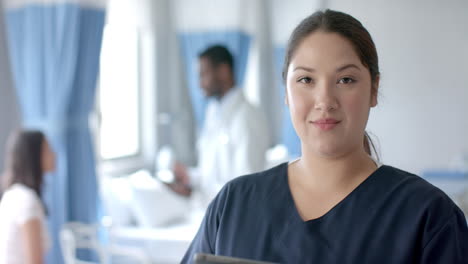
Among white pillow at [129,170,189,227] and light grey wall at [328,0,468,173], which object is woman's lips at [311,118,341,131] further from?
light grey wall at [328,0,468,173]

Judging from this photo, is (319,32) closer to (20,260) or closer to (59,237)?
(20,260)

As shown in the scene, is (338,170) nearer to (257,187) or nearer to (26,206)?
(257,187)

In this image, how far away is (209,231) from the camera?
0.97 meters

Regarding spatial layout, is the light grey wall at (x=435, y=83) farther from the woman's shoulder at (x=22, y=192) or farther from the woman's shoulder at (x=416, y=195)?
the woman's shoulder at (x=416, y=195)

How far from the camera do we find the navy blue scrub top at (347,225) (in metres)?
0.79

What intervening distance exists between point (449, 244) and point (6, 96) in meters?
2.35

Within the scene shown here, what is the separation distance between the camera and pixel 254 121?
8.57ft

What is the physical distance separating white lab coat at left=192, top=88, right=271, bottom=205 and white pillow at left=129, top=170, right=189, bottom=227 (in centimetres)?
26

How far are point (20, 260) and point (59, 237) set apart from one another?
0.83m

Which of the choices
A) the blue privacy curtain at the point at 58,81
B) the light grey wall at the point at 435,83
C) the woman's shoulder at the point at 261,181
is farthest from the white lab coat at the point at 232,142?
the light grey wall at the point at 435,83

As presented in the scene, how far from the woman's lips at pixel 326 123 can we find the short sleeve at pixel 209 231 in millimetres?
246

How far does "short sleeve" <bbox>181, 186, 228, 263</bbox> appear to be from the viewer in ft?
3.17

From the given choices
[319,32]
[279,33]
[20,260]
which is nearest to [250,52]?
[279,33]

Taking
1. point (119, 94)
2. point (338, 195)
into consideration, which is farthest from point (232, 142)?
point (338, 195)
